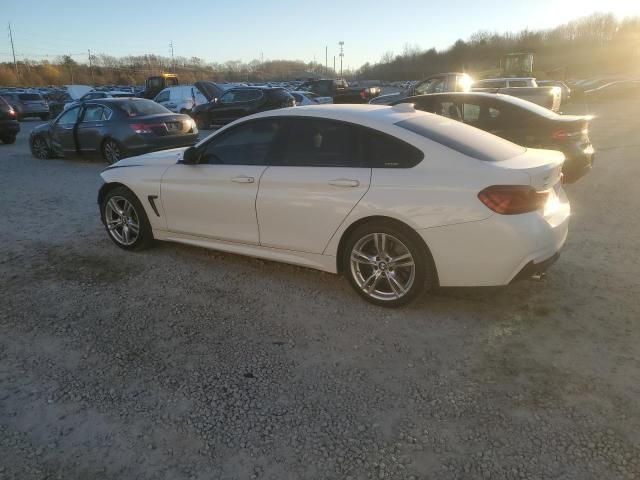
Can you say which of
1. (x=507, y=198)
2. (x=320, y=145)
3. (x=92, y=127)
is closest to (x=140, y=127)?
(x=92, y=127)

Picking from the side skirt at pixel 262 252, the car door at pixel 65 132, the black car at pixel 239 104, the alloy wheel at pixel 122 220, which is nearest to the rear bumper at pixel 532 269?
the side skirt at pixel 262 252

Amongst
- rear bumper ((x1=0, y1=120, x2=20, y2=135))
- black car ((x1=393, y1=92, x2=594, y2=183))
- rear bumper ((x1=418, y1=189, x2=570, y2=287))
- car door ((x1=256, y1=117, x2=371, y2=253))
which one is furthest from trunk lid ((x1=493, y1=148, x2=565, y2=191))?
rear bumper ((x1=0, y1=120, x2=20, y2=135))

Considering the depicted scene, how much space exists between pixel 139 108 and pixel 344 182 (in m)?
8.48

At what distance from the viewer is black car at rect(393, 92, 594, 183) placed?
6.83 meters

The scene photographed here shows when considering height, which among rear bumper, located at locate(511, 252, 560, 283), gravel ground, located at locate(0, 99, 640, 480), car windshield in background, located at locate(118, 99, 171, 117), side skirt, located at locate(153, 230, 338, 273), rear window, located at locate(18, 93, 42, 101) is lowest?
gravel ground, located at locate(0, 99, 640, 480)

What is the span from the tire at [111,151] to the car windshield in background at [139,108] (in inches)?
28.4

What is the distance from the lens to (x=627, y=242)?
5094mm

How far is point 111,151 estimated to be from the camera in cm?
1056

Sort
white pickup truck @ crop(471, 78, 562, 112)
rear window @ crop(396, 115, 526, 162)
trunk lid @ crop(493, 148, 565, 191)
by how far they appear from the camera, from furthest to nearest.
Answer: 1. white pickup truck @ crop(471, 78, 562, 112)
2. rear window @ crop(396, 115, 526, 162)
3. trunk lid @ crop(493, 148, 565, 191)

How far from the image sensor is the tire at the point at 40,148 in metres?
12.0

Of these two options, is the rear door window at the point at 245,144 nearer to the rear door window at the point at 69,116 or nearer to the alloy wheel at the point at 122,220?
the alloy wheel at the point at 122,220

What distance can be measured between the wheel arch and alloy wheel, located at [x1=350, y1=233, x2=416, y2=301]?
10cm

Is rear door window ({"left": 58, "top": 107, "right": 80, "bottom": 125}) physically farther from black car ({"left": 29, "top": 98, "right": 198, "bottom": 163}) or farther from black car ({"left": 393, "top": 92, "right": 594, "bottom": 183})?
black car ({"left": 393, "top": 92, "right": 594, "bottom": 183})

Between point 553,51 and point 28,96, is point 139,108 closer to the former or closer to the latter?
point 28,96
